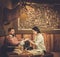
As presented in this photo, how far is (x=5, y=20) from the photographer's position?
784 centimetres

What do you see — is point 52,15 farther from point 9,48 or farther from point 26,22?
point 9,48

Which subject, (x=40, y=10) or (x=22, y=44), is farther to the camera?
(x=40, y=10)

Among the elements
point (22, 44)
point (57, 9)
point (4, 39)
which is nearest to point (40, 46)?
point (22, 44)

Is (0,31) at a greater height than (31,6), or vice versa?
(31,6)

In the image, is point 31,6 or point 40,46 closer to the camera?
point 40,46

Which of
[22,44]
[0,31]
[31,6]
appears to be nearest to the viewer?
[22,44]

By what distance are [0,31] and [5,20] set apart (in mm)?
424

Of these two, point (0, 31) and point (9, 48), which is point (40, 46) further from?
point (0, 31)

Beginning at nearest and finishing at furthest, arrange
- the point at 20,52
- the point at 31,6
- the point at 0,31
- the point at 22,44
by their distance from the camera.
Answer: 1. the point at 20,52
2. the point at 22,44
3. the point at 0,31
4. the point at 31,6

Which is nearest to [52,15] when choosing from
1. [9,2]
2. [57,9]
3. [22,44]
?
[57,9]

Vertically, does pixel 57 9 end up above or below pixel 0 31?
above

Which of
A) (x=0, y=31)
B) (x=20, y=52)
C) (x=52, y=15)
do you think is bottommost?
(x=20, y=52)

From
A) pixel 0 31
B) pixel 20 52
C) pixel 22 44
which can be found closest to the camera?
pixel 20 52

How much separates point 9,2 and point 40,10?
1.14 meters
